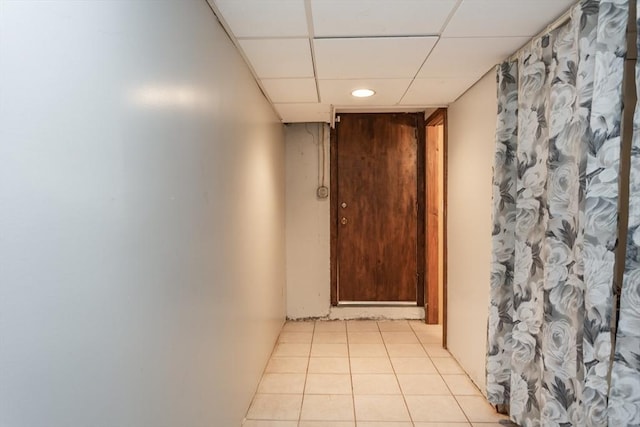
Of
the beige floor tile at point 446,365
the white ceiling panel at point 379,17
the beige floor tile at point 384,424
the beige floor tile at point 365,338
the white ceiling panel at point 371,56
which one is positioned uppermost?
the white ceiling panel at point 379,17

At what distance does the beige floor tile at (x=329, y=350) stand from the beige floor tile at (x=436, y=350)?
72 cm

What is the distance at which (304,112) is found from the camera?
138 inches

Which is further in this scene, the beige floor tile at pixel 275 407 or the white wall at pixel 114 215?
the beige floor tile at pixel 275 407

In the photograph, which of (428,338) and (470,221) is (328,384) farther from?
(470,221)

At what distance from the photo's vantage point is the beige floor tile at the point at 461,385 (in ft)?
8.22

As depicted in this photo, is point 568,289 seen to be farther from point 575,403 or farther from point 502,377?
point 502,377

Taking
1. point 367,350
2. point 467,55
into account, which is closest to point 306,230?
point 367,350

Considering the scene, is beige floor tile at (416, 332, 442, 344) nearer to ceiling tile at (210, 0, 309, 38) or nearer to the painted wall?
the painted wall

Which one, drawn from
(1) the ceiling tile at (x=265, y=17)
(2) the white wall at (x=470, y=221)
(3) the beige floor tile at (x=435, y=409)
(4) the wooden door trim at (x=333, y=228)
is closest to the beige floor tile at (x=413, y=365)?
(2) the white wall at (x=470, y=221)

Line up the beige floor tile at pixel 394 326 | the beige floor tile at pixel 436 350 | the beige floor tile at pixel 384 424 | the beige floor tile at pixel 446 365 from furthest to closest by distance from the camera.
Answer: the beige floor tile at pixel 394 326 → the beige floor tile at pixel 436 350 → the beige floor tile at pixel 446 365 → the beige floor tile at pixel 384 424

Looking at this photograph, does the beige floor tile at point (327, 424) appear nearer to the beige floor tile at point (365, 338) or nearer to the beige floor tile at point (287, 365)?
the beige floor tile at point (287, 365)

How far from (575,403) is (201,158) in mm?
1845

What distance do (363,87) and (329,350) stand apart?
2239 mm

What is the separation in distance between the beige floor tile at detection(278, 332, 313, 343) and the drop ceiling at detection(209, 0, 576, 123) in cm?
226
